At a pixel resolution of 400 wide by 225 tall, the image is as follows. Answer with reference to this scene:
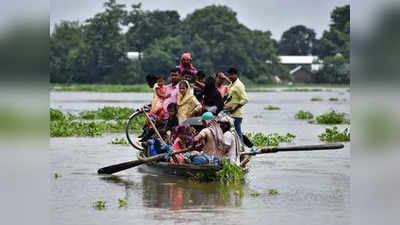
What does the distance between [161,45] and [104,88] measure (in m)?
8.65

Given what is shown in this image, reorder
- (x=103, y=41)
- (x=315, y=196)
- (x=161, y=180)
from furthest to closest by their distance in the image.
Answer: (x=103, y=41) < (x=161, y=180) < (x=315, y=196)

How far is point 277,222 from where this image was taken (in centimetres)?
937

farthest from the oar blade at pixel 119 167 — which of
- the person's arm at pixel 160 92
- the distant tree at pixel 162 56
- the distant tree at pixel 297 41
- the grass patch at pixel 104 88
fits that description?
the distant tree at pixel 297 41

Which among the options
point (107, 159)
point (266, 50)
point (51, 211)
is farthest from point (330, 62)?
point (51, 211)

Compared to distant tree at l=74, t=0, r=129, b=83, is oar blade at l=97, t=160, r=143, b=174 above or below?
below

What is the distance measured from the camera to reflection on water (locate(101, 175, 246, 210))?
34.8 ft

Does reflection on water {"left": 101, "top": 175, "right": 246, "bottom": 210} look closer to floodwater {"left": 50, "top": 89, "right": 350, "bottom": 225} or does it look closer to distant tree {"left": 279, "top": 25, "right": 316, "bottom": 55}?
floodwater {"left": 50, "top": 89, "right": 350, "bottom": 225}

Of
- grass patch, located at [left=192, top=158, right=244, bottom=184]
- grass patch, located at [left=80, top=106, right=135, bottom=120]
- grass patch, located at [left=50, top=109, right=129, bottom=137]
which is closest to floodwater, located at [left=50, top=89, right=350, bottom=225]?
grass patch, located at [left=192, top=158, right=244, bottom=184]

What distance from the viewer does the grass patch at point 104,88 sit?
73.2 metres

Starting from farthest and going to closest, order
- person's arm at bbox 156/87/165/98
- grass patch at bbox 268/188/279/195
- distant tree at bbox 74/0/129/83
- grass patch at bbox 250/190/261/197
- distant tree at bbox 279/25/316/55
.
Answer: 1. distant tree at bbox 279/25/316/55
2. distant tree at bbox 74/0/129/83
3. person's arm at bbox 156/87/165/98
4. grass patch at bbox 268/188/279/195
5. grass patch at bbox 250/190/261/197

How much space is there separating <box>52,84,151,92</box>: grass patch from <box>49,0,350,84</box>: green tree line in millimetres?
702

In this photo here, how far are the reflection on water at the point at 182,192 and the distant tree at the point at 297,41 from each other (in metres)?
108
